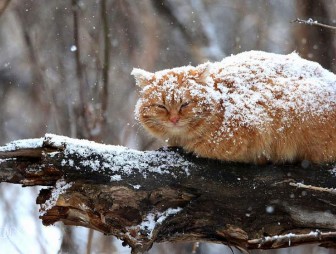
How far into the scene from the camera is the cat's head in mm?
3744

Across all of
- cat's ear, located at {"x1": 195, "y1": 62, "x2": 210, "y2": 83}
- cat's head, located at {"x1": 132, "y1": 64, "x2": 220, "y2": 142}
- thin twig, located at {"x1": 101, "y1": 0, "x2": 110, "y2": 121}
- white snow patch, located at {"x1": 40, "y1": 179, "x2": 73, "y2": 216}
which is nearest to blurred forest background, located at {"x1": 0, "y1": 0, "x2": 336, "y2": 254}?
thin twig, located at {"x1": 101, "y1": 0, "x2": 110, "y2": 121}

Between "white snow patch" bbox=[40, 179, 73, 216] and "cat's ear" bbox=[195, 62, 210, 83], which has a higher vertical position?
"cat's ear" bbox=[195, 62, 210, 83]

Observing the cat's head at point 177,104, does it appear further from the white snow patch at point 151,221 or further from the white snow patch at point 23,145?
the white snow patch at point 23,145

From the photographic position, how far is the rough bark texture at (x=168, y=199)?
340 cm

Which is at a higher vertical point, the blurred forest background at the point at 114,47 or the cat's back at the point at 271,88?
the blurred forest background at the point at 114,47

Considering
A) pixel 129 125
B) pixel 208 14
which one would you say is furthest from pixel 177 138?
pixel 208 14

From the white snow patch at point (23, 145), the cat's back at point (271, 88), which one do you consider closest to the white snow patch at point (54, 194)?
the white snow patch at point (23, 145)

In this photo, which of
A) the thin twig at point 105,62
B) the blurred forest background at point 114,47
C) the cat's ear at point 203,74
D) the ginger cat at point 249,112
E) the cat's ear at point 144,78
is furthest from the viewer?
the blurred forest background at point 114,47

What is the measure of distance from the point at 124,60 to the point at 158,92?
4.90 meters

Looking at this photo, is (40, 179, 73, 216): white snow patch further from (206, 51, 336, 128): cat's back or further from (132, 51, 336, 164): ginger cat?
(206, 51, 336, 128): cat's back

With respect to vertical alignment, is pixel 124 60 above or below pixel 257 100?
above

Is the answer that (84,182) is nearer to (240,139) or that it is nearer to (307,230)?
(240,139)

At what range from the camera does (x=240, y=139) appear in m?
3.66

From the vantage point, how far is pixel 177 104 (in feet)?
12.3
